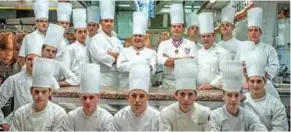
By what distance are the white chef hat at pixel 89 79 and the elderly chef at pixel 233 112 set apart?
0.78 metres

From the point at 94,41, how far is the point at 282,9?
1.99m

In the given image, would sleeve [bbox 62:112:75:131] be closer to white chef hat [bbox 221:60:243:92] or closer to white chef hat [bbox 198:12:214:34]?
white chef hat [bbox 221:60:243:92]

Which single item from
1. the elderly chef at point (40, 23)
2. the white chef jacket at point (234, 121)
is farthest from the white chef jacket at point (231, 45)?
the elderly chef at point (40, 23)

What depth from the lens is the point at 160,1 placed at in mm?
6000

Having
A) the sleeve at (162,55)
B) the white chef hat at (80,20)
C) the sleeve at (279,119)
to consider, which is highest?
the white chef hat at (80,20)

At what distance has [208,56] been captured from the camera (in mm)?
3670

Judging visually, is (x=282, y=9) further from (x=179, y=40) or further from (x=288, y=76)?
(x=179, y=40)

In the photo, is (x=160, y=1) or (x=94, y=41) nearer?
(x=94, y=41)

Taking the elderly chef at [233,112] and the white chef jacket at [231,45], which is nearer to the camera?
the elderly chef at [233,112]

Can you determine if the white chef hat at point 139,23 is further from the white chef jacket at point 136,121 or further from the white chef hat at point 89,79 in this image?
the white chef jacket at point 136,121

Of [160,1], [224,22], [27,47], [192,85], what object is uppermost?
[160,1]

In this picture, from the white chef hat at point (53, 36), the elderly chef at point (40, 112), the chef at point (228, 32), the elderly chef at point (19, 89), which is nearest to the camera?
the elderly chef at point (40, 112)

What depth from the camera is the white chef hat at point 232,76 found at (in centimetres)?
276

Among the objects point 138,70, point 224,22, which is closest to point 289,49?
point 224,22
